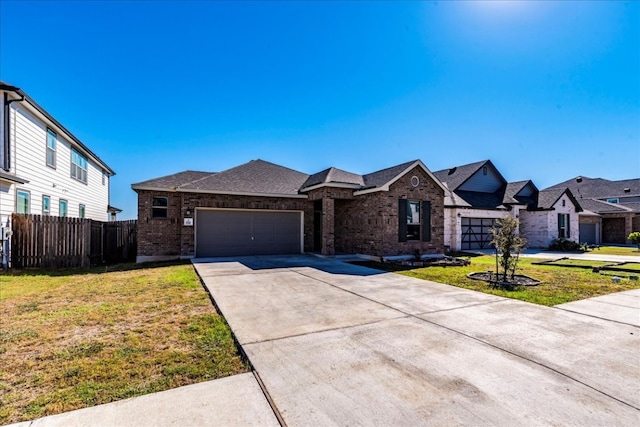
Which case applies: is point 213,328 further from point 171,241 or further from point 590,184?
point 590,184

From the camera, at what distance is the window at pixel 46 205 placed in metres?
13.1

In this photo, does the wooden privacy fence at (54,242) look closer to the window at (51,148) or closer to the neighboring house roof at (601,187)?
the window at (51,148)

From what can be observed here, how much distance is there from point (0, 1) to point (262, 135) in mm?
10173

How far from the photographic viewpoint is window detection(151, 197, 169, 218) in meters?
13.3

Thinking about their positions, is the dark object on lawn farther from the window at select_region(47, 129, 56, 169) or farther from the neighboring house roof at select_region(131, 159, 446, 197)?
the window at select_region(47, 129, 56, 169)

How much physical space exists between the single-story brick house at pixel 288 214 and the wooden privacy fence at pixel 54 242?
5.53 ft

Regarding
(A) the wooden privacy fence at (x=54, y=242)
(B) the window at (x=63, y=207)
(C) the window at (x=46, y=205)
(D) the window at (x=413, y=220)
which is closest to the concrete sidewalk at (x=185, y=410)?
(A) the wooden privacy fence at (x=54, y=242)

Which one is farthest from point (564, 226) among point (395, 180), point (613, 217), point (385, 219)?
point (385, 219)

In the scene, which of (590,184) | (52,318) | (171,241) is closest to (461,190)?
(171,241)

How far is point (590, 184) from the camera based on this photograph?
118 feet

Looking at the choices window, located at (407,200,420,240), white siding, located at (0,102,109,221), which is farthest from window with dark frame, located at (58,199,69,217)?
window, located at (407,200,420,240)

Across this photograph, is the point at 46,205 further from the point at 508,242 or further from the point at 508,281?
the point at 508,281

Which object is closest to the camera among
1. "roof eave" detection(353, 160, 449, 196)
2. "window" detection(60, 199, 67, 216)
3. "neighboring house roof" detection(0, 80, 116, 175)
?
"neighboring house roof" detection(0, 80, 116, 175)

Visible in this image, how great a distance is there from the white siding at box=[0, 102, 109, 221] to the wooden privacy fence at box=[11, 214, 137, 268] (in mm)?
898
